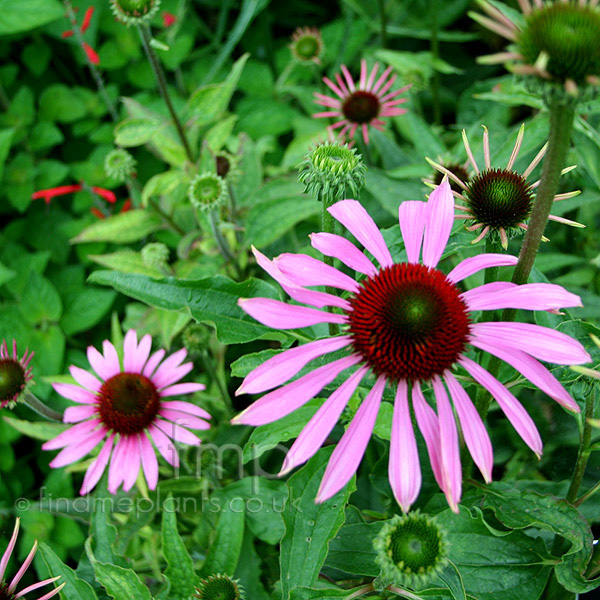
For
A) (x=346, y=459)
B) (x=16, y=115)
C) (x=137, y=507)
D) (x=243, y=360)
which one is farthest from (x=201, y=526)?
(x=16, y=115)

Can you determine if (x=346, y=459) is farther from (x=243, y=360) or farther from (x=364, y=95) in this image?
(x=364, y=95)

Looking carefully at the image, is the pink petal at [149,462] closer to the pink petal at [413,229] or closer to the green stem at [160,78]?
the pink petal at [413,229]

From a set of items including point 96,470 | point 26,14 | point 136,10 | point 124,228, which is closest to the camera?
point 96,470

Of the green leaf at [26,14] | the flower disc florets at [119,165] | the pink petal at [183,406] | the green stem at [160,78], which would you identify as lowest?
the pink petal at [183,406]

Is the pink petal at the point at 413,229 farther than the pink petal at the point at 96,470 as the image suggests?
No

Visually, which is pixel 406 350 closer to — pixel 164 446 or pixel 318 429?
pixel 318 429

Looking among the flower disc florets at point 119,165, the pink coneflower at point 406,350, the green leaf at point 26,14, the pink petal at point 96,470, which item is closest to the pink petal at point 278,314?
the pink coneflower at point 406,350

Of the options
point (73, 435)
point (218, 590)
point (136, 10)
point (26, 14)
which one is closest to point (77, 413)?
point (73, 435)
